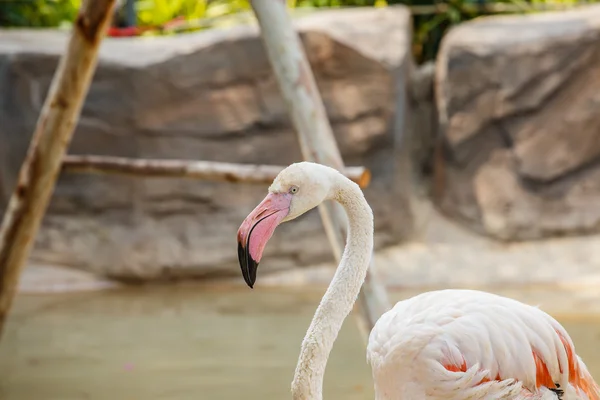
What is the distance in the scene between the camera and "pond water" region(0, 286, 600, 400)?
13.2 ft

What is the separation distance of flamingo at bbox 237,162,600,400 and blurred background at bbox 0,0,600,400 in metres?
3.01

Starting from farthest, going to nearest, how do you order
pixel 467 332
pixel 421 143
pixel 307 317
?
pixel 421 143, pixel 307 317, pixel 467 332

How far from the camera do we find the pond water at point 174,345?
13.2ft

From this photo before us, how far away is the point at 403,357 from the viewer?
2.27 m

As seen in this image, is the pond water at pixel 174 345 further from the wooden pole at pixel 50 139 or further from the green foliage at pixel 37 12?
the green foliage at pixel 37 12

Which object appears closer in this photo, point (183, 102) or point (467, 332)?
point (467, 332)

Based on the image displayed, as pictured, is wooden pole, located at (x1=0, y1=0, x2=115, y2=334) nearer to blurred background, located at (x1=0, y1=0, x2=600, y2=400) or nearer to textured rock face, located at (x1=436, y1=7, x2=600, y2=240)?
blurred background, located at (x1=0, y1=0, x2=600, y2=400)

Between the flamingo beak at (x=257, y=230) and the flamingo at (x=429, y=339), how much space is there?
2cm

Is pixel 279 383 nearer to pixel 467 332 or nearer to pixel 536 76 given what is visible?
pixel 467 332

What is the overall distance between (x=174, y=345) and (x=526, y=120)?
10.1 feet

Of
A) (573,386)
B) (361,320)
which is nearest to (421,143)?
(361,320)

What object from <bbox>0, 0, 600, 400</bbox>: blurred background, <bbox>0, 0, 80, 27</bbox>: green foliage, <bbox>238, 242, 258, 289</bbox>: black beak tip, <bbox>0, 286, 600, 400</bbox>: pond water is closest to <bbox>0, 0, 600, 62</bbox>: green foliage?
<bbox>0, 0, 80, 27</bbox>: green foliage

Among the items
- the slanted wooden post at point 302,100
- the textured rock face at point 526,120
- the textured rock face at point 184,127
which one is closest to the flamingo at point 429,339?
the slanted wooden post at point 302,100

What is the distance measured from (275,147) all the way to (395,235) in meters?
1.02
